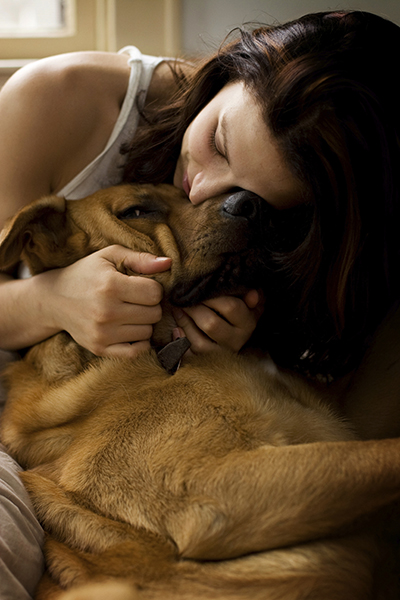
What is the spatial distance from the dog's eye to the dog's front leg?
82 centimetres

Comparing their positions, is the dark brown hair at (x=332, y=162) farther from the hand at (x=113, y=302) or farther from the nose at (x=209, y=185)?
the hand at (x=113, y=302)

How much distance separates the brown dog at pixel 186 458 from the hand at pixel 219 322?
0.04m

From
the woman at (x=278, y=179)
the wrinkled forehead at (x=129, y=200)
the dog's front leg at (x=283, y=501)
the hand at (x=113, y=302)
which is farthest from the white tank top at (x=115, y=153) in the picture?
the dog's front leg at (x=283, y=501)

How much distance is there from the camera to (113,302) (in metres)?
1.38

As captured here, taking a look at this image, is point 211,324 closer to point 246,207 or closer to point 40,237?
point 246,207

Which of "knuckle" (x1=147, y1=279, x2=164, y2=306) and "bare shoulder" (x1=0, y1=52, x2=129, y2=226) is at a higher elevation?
"bare shoulder" (x1=0, y1=52, x2=129, y2=226)

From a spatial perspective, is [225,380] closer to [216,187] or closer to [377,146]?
[216,187]

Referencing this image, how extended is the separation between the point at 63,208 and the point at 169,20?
6.28 ft

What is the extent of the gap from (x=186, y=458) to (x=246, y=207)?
0.65m

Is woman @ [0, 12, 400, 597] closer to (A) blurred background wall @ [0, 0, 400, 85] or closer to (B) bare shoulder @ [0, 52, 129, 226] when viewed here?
(B) bare shoulder @ [0, 52, 129, 226]

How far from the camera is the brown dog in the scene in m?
1.03

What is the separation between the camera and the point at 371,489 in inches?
40.8

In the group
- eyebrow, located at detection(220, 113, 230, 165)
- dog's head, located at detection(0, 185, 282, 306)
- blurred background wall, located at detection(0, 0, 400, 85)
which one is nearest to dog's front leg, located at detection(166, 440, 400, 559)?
dog's head, located at detection(0, 185, 282, 306)

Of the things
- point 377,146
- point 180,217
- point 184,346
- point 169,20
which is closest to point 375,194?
point 377,146
